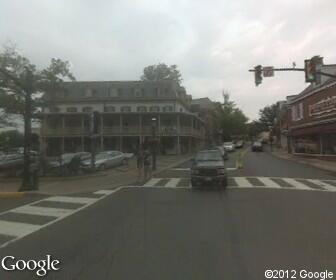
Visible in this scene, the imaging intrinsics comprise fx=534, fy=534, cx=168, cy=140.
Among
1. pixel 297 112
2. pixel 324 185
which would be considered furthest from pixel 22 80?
pixel 297 112

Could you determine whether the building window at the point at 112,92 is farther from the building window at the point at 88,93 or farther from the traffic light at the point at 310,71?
the traffic light at the point at 310,71

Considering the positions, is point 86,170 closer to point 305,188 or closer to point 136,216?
point 305,188

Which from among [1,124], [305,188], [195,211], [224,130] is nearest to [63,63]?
[1,124]

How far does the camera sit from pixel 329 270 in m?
8.11

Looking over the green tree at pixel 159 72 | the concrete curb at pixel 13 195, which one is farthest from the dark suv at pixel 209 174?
the green tree at pixel 159 72

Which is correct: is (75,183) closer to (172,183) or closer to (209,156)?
(172,183)

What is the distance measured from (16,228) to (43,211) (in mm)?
3566

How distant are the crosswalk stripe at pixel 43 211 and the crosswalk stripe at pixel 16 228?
1806 mm

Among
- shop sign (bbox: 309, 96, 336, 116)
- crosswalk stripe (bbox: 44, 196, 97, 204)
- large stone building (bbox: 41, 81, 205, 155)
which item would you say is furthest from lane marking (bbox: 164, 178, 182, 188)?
large stone building (bbox: 41, 81, 205, 155)

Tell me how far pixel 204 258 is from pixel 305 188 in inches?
592

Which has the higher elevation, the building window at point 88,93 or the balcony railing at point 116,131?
the building window at point 88,93

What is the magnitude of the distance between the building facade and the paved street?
24161 mm

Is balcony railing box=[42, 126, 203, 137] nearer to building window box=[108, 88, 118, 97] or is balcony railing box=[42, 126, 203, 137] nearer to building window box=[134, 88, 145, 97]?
building window box=[134, 88, 145, 97]

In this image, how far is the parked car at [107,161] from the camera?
119ft
